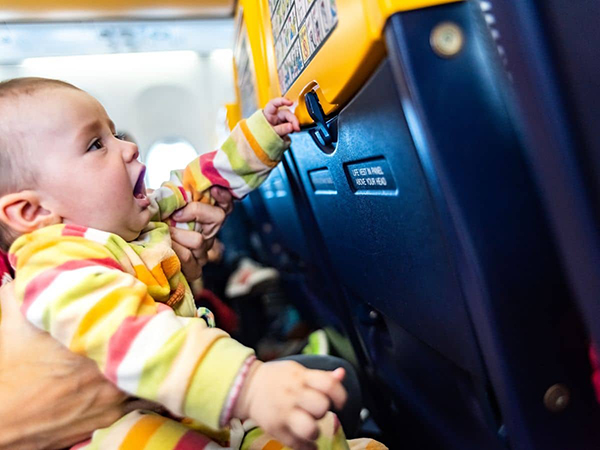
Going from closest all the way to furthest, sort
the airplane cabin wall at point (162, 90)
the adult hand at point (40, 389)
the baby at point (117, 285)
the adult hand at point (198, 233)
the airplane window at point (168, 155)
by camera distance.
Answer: the baby at point (117, 285)
the adult hand at point (40, 389)
the adult hand at point (198, 233)
the airplane cabin wall at point (162, 90)
the airplane window at point (168, 155)

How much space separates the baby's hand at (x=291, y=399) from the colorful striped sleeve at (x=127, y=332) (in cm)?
3

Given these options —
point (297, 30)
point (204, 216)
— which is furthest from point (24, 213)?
point (297, 30)

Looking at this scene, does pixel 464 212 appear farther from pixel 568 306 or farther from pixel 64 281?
pixel 64 281

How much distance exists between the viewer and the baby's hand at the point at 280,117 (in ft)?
3.25

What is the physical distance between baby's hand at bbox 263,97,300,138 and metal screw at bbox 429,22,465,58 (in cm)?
53

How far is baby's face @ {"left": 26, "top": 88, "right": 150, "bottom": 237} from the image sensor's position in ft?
2.61

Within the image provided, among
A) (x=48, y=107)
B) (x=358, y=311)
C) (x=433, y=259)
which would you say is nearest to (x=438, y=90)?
(x=433, y=259)

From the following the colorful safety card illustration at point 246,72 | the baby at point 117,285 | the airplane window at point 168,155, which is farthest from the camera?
the airplane window at point 168,155

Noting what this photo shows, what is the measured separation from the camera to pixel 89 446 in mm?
744

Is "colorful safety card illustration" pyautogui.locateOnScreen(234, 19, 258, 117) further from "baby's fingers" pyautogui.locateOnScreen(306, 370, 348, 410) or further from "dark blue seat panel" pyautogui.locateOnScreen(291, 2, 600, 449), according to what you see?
"baby's fingers" pyautogui.locateOnScreen(306, 370, 348, 410)

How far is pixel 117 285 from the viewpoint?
0.65 metres

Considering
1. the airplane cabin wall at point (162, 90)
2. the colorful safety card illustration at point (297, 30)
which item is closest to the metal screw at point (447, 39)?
the colorful safety card illustration at point (297, 30)

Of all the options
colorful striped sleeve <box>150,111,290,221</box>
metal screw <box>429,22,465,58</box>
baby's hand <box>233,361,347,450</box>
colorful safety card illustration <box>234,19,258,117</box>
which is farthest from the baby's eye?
colorful safety card illustration <box>234,19,258,117</box>

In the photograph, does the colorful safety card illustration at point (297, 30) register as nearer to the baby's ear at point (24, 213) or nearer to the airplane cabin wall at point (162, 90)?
the baby's ear at point (24, 213)
